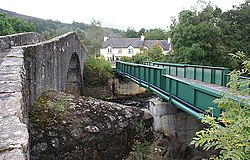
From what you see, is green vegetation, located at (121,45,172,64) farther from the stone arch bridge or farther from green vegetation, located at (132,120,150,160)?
Answer: the stone arch bridge

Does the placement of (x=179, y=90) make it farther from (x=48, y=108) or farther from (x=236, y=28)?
(x=236, y=28)

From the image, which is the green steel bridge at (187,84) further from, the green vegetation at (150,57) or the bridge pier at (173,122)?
the green vegetation at (150,57)

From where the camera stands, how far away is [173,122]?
11.4m

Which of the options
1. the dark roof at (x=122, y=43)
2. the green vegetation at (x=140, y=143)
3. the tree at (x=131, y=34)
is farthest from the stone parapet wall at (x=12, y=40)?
the tree at (x=131, y=34)

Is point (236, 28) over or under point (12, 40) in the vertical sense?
over

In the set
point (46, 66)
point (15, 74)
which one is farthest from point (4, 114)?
point (46, 66)

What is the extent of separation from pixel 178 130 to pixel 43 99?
652 centimetres

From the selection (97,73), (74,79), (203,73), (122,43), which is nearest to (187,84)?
(203,73)

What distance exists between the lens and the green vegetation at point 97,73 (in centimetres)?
2664

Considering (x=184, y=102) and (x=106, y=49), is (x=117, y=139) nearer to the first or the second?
(x=184, y=102)

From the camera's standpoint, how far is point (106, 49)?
7119 centimetres

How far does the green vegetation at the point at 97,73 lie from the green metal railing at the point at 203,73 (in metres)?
9.59

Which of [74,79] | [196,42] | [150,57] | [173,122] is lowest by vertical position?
[173,122]

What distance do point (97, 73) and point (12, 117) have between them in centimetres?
2501
